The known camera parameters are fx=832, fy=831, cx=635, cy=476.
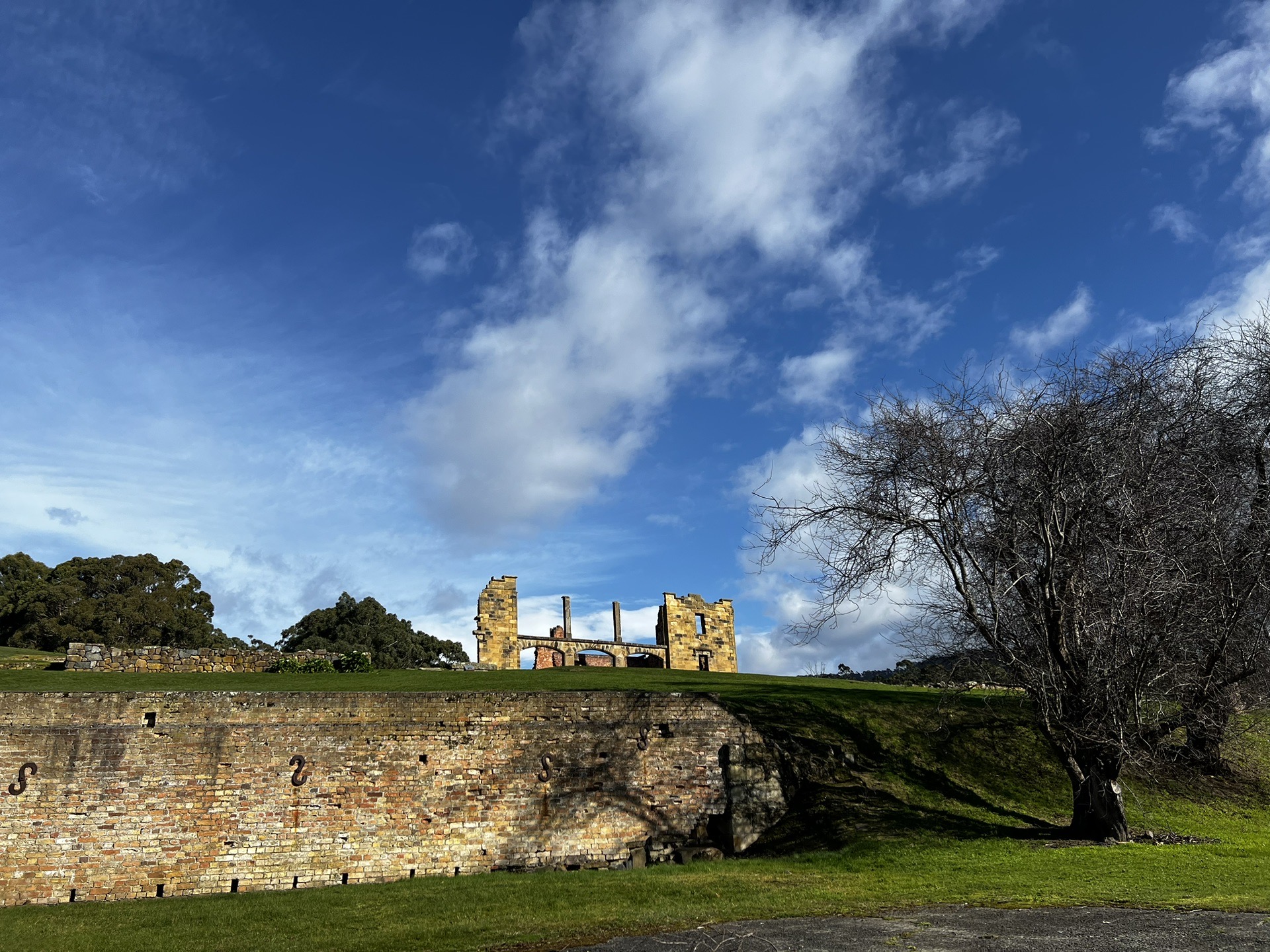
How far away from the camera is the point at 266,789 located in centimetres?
1417

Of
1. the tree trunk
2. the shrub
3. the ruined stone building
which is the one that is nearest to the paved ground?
the tree trunk

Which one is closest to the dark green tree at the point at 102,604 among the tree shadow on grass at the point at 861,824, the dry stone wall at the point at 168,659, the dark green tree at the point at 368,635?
the dark green tree at the point at 368,635

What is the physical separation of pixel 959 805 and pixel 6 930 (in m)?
15.2

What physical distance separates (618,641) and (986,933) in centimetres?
3630

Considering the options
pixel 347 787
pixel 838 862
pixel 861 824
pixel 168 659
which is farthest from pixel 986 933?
pixel 168 659

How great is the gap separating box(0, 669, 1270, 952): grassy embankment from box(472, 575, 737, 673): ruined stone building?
18.1 meters

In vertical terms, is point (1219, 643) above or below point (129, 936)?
above

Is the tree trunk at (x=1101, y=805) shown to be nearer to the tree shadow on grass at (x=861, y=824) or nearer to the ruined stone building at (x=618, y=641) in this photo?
the tree shadow on grass at (x=861, y=824)

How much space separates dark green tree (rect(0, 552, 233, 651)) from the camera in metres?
39.4

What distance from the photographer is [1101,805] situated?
14000 millimetres

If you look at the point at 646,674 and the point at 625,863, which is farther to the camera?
the point at 646,674

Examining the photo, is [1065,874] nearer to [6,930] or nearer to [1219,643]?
[1219,643]

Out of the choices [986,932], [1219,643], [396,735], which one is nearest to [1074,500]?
[1219,643]

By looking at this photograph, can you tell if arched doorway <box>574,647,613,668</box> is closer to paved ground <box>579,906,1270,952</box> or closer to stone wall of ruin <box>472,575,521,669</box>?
stone wall of ruin <box>472,575,521,669</box>
